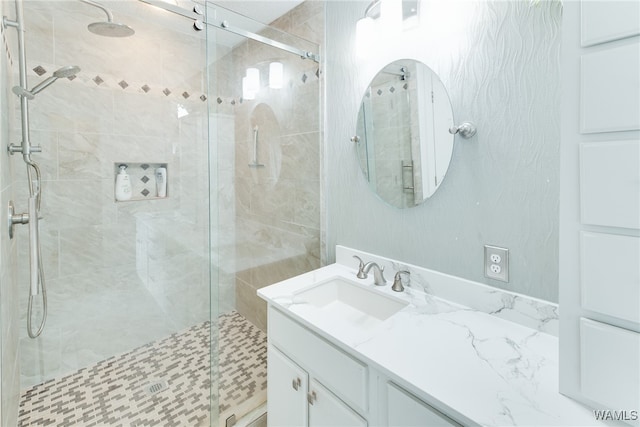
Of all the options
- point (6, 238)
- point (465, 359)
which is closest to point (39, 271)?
point (6, 238)

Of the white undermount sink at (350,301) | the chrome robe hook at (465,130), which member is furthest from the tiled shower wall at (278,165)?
the chrome robe hook at (465,130)

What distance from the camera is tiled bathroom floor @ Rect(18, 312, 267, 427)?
64.3 inches

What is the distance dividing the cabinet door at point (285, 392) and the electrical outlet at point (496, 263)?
2.67ft

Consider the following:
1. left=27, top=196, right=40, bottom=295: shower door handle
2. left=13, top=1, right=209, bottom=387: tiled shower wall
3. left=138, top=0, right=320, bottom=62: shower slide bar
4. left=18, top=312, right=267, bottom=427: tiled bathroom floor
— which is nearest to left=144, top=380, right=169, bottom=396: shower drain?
left=18, top=312, right=267, bottom=427: tiled bathroom floor

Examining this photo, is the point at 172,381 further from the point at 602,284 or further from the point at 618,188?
the point at 618,188

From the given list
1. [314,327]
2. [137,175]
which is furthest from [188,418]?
[137,175]

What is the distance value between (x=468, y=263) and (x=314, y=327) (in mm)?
673

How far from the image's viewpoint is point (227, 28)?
1590 millimetres

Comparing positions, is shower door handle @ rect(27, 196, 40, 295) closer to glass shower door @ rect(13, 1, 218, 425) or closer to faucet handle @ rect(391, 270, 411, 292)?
glass shower door @ rect(13, 1, 218, 425)

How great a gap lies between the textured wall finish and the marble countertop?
188 millimetres

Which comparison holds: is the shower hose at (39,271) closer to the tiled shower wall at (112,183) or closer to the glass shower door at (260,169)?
the tiled shower wall at (112,183)

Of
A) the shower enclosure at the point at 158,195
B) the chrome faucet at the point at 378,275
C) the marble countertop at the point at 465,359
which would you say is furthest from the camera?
the shower enclosure at the point at 158,195

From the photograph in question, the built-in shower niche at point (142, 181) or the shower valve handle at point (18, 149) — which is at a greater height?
the shower valve handle at point (18, 149)

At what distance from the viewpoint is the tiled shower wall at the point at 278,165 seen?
184cm
